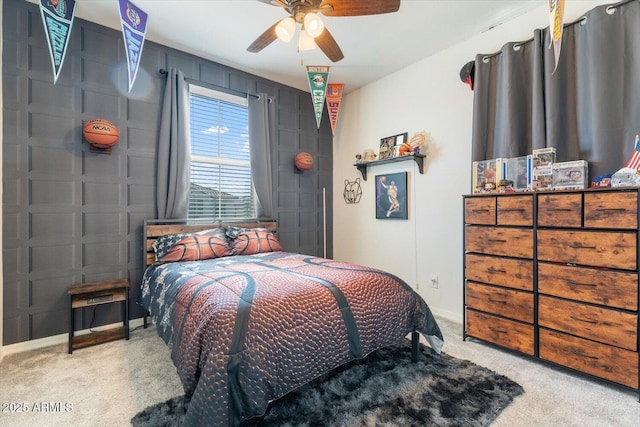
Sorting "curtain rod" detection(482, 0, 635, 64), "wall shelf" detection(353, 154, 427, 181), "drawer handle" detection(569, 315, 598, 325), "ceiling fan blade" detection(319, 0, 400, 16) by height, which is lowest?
"drawer handle" detection(569, 315, 598, 325)

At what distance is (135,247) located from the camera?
2.78 meters

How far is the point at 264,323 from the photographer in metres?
1.34

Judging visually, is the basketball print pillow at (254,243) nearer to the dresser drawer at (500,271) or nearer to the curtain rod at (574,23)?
the dresser drawer at (500,271)

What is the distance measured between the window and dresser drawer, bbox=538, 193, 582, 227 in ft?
9.49

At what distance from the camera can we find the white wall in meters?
2.79

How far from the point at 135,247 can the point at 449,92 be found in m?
3.48

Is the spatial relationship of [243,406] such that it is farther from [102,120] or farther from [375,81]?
[375,81]

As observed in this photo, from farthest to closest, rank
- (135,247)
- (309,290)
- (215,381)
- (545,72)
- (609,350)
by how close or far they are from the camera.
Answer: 1. (135,247)
2. (545,72)
3. (609,350)
4. (309,290)
5. (215,381)

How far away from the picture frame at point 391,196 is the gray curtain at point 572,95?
3.14ft

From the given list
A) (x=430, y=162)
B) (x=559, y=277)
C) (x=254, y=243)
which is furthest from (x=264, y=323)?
(x=430, y=162)

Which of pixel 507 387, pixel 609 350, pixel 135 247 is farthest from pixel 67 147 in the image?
pixel 609 350

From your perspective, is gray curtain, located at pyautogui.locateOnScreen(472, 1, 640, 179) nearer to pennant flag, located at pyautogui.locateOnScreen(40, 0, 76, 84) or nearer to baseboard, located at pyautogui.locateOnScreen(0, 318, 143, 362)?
pennant flag, located at pyautogui.locateOnScreen(40, 0, 76, 84)

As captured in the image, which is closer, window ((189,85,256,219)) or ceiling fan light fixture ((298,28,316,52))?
ceiling fan light fixture ((298,28,316,52))

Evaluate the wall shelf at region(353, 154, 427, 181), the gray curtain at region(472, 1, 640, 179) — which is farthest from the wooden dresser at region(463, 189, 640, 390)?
the wall shelf at region(353, 154, 427, 181)
